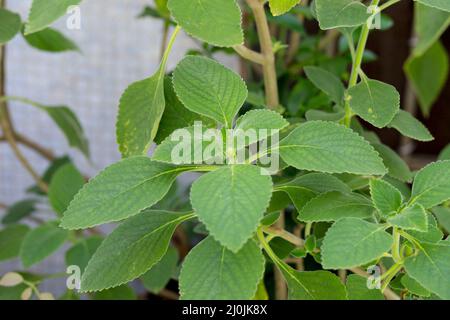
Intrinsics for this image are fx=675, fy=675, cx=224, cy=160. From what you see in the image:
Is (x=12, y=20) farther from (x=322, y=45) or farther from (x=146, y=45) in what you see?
(x=146, y=45)

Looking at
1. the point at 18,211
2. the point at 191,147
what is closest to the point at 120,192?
the point at 191,147

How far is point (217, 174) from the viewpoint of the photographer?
1.14ft

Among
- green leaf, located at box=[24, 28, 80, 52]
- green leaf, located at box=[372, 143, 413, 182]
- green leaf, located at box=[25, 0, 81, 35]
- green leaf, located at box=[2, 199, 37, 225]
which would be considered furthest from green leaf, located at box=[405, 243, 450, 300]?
green leaf, located at box=[2, 199, 37, 225]

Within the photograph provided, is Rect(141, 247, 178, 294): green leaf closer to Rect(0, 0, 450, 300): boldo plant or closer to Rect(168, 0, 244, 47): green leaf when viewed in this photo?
Rect(0, 0, 450, 300): boldo plant

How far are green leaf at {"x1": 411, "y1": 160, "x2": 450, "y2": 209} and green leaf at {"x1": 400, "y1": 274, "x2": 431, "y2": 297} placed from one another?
0.16 ft

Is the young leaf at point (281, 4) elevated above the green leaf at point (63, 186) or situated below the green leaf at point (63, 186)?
above

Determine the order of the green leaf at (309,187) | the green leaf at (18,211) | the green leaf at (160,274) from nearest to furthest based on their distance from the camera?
the green leaf at (309,187) → the green leaf at (160,274) → the green leaf at (18,211)

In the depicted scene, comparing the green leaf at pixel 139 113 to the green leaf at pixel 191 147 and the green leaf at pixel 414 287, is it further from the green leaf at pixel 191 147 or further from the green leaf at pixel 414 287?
the green leaf at pixel 414 287

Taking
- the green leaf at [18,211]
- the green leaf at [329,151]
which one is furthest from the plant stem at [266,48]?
the green leaf at [18,211]

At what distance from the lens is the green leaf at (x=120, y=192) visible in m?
0.35

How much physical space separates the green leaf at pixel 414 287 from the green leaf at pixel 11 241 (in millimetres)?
387

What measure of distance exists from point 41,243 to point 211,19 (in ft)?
0.93

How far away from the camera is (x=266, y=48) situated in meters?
0.47
